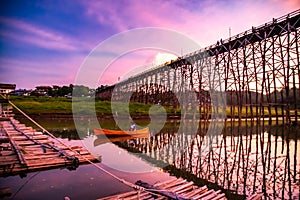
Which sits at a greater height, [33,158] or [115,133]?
[115,133]

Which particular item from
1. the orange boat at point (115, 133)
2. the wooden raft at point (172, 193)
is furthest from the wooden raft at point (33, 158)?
the orange boat at point (115, 133)

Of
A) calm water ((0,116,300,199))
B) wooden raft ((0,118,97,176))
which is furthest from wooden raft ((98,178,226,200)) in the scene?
wooden raft ((0,118,97,176))

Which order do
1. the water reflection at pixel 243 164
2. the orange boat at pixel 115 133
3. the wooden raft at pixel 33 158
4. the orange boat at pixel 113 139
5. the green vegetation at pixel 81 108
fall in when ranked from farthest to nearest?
the green vegetation at pixel 81 108 → the orange boat at pixel 115 133 → the orange boat at pixel 113 139 → the wooden raft at pixel 33 158 → the water reflection at pixel 243 164

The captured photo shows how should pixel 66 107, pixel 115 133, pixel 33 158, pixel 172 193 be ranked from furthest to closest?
1. pixel 66 107
2. pixel 115 133
3. pixel 33 158
4. pixel 172 193

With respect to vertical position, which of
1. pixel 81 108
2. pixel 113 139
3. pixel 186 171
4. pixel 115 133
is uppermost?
pixel 81 108

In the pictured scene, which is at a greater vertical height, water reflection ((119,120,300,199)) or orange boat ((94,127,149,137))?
orange boat ((94,127,149,137))

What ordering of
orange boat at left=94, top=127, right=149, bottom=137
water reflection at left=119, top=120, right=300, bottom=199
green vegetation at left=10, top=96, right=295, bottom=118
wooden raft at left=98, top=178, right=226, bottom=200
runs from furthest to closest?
1. green vegetation at left=10, top=96, right=295, bottom=118
2. orange boat at left=94, top=127, right=149, bottom=137
3. water reflection at left=119, top=120, right=300, bottom=199
4. wooden raft at left=98, top=178, right=226, bottom=200

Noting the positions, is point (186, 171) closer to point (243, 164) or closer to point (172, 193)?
point (243, 164)

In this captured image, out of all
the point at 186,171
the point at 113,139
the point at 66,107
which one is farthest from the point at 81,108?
the point at 186,171

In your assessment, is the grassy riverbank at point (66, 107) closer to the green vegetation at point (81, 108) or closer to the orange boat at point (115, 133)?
the green vegetation at point (81, 108)

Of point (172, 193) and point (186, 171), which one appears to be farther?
point (186, 171)

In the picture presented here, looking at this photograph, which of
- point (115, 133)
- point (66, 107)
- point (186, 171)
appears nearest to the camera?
point (186, 171)

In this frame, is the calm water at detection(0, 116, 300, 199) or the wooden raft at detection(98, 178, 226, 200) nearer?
the wooden raft at detection(98, 178, 226, 200)

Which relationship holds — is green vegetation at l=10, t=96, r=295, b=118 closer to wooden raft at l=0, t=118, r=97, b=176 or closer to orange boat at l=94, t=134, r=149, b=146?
orange boat at l=94, t=134, r=149, b=146
